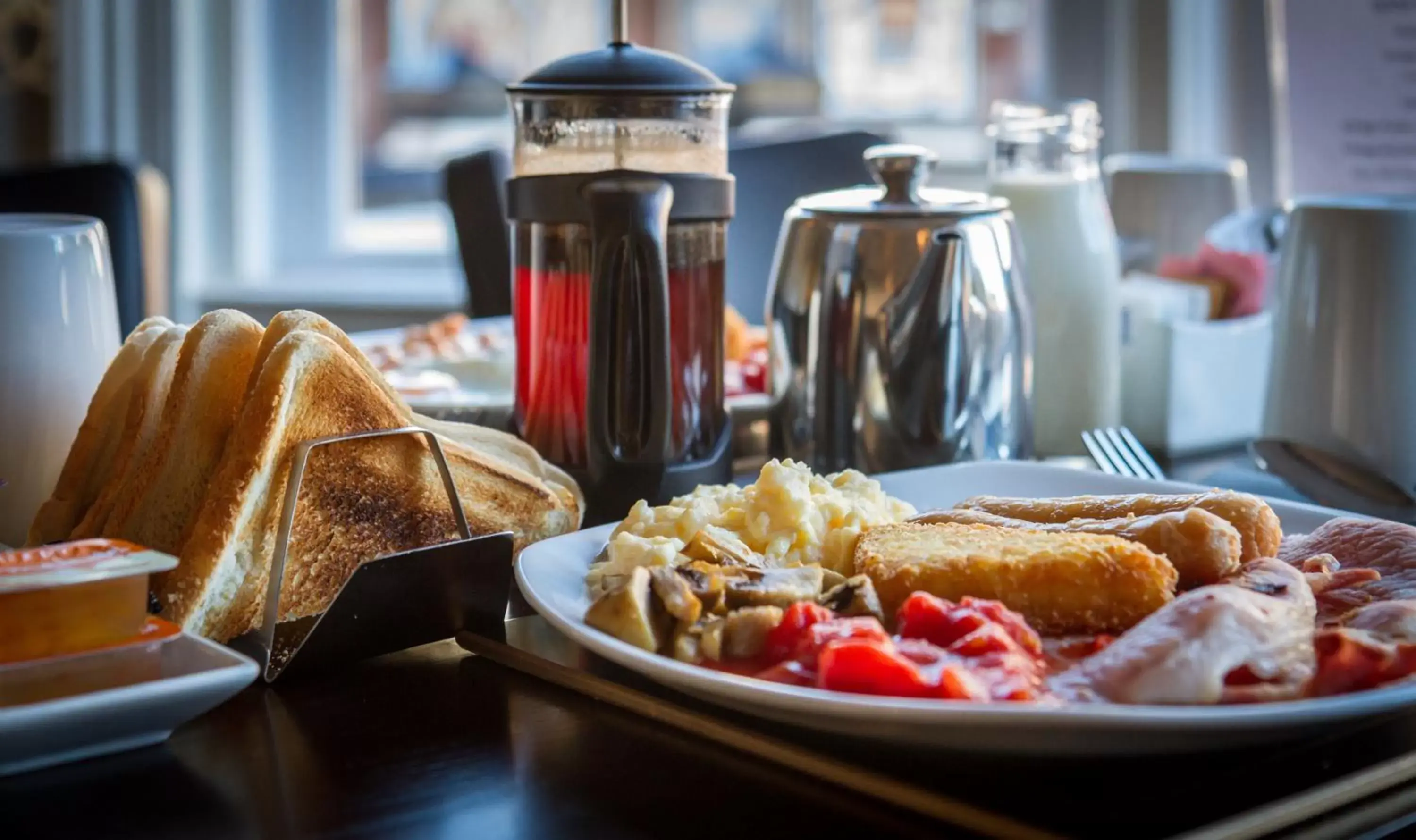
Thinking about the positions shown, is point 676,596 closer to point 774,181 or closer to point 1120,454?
point 1120,454

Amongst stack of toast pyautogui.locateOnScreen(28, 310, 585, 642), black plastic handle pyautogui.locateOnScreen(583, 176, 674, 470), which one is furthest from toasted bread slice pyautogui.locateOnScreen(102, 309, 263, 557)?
black plastic handle pyautogui.locateOnScreen(583, 176, 674, 470)

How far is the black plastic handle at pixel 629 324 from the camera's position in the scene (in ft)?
3.31

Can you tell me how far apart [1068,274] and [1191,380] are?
0.18 meters

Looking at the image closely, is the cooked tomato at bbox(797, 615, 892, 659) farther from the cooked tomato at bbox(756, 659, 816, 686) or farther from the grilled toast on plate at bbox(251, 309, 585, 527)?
the grilled toast on plate at bbox(251, 309, 585, 527)

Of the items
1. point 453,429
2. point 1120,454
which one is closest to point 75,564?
point 453,429

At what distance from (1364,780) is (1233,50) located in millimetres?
2281

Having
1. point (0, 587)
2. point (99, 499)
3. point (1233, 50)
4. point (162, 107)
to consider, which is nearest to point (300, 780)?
point (0, 587)

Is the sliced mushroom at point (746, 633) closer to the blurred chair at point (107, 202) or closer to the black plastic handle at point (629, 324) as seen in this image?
the black plastic handle at point (629, 324)

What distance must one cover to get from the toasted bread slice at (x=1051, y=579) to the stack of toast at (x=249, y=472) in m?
0.26

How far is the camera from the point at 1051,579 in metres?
0.72

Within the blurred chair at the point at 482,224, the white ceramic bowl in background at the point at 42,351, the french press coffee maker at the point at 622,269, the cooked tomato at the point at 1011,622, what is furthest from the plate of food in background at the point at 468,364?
the blurred chair at the point at 482,224

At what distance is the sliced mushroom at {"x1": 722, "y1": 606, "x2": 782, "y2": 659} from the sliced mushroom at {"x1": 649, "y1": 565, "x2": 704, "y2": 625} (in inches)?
0.6

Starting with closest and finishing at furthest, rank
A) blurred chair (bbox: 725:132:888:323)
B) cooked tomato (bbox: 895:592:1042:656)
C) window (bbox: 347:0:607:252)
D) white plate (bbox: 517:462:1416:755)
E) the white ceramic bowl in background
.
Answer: white plate (bbox: 517:462:1416:755)
cooked tomato (bbox: 895:592:1042:656)
the white ceramic bowl in background
blurred chair (bbox: 725:132:888:323)
window (bbox: 347:0:607:252)

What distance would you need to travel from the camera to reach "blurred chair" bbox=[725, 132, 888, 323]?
2332 millimetres
